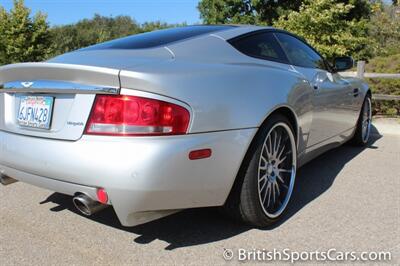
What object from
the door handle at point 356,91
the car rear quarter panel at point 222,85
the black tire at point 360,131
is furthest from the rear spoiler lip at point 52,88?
the black tire at point 360,131

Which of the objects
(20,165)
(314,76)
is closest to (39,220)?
(20,165)

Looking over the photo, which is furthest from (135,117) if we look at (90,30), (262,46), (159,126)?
(90,30)

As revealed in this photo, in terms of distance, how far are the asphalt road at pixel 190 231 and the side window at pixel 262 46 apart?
3.89ft

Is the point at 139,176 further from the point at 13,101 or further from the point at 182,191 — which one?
the point at 13,101

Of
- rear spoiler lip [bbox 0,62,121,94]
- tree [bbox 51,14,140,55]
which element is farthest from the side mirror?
tree [bbox 51,14,140,55]

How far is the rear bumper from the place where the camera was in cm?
235

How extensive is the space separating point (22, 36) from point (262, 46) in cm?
1843

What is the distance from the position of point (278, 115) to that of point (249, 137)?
0.48m

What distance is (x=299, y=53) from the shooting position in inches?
162

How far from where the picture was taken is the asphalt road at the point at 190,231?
2758 millimetres

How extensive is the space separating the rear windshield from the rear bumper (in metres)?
0.92

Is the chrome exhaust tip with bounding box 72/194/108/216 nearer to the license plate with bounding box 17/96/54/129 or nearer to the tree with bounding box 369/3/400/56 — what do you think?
→ the license plate with bounding box 17/96/54/129

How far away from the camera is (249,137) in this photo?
2822mm

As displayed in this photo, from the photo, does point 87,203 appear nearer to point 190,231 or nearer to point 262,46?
point 190,231
